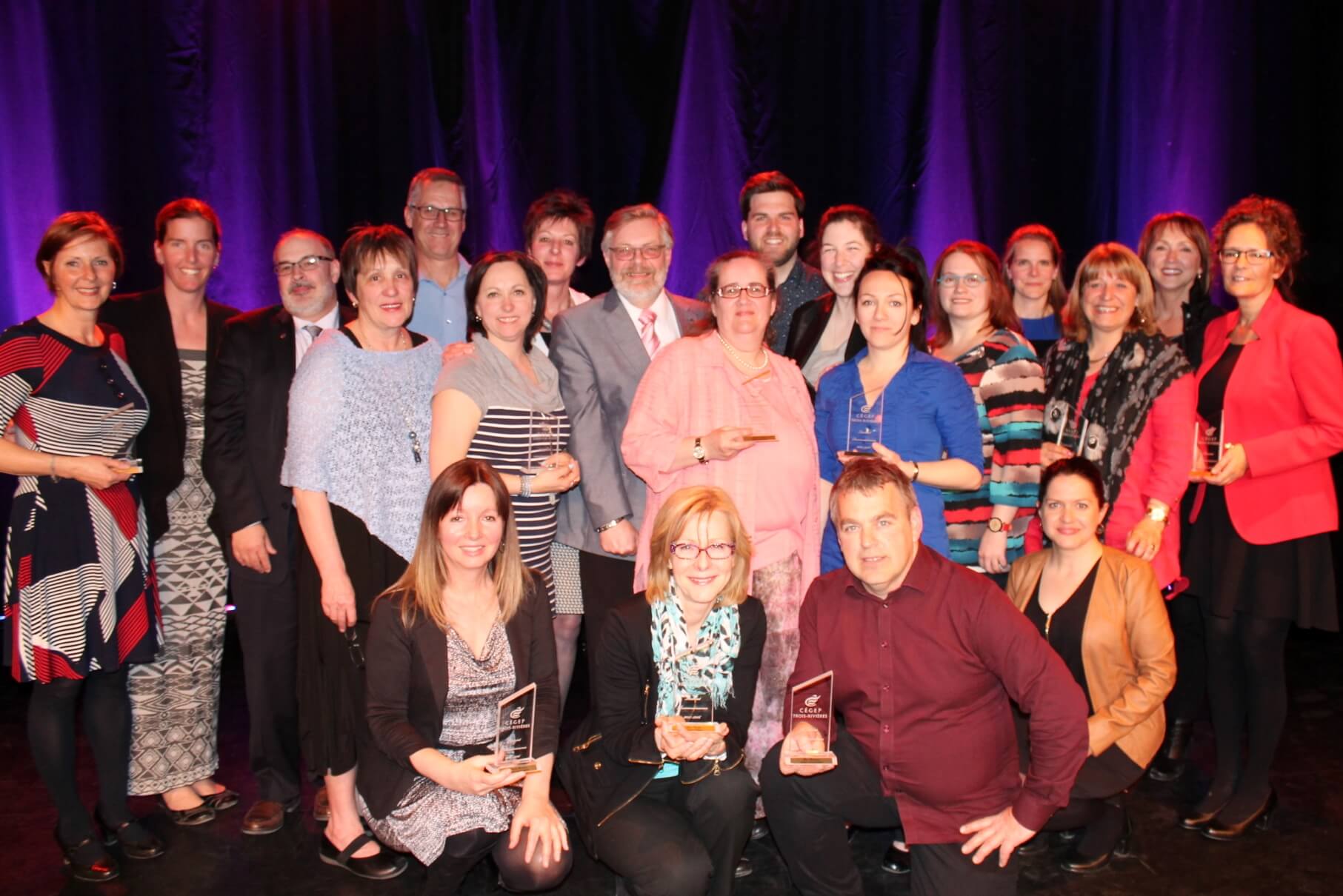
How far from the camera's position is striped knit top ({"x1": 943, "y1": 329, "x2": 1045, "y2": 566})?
9.83 feet

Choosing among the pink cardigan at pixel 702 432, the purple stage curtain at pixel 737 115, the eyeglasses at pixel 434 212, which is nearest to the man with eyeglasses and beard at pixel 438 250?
the eyeglasses at pixel 434 212

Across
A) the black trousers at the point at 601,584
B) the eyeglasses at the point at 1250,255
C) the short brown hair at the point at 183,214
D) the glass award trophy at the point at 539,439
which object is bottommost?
the black trousers at the point at 601,584

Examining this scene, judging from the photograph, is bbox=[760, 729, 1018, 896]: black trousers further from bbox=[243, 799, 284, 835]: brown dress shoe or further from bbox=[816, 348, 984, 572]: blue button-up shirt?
bbox=[243, 799, 284, 835]: brown dress shoe

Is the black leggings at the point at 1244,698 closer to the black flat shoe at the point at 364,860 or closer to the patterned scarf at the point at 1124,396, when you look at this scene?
the patterned scarf at the point at 1124,396

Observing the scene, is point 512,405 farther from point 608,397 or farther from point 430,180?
point 430,180

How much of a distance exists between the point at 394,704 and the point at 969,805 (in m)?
1.31

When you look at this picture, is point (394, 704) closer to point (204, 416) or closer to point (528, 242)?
point (204, 416)

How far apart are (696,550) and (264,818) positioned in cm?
168

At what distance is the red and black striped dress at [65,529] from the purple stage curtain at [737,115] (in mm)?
2561

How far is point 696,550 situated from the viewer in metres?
2.45

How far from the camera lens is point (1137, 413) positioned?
3.06 meters

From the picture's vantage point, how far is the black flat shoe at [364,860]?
114 inches

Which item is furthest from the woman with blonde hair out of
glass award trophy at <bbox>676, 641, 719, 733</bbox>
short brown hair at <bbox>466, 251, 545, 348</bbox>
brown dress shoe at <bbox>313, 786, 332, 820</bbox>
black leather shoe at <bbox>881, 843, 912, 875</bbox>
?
brown dress shoe at <bbox>313, 786, 332, 820</bbox>

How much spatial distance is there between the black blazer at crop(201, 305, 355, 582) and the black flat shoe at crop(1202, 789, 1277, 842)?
108 inches
